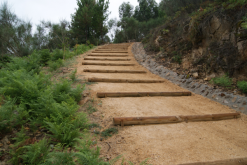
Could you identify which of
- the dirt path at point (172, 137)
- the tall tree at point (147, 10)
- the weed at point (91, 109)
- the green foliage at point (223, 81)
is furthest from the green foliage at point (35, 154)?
the tall tree at point (147, 10)

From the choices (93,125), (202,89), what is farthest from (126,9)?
(93,125)

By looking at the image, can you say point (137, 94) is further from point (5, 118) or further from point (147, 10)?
point (147, 10)

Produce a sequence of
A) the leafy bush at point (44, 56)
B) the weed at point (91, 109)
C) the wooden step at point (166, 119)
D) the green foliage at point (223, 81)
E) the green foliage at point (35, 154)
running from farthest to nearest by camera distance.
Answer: the leafy bush at point (44, 56) < the green foliage at point (223, 81) < the weed at point (91, 109) < the wooden step at point (166, 119) < the green foliage at point (35, 154)

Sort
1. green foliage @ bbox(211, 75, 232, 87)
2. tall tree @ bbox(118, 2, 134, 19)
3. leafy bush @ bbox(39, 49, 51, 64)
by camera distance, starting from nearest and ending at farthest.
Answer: green foliage @ bbox(211, 75, 232, 87) → leafy bush @ bbox(39, 49, 51, 64) → tall tree @ bbox(118, 2, 134, 19)

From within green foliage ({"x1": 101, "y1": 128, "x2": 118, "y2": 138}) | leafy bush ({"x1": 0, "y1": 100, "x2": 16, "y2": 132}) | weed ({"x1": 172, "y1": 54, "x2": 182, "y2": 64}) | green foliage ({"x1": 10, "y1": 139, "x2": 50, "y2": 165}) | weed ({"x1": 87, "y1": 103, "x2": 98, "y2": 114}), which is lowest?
green foliage ({"x1": 101, "y1": 128, "x2": 118, "y2": 138})

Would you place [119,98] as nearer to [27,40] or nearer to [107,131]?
[107,131]

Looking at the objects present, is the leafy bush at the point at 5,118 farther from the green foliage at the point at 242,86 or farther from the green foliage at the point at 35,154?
the green foliage at the point at 242,86

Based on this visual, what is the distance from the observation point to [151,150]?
2.18 meters

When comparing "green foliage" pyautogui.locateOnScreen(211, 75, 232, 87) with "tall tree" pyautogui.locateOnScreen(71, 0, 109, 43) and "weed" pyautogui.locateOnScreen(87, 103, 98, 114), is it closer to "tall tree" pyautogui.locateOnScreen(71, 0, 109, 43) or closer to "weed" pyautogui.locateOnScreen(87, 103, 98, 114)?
"weed" pyautogui.locateOnScreen(87, 103, 98, 114)

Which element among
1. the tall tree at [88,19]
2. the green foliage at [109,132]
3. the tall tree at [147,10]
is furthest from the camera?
the tall tree at [147,10]

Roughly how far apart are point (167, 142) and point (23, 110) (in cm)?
254

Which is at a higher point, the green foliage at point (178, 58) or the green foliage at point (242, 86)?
the green foliage at point (178, 58)

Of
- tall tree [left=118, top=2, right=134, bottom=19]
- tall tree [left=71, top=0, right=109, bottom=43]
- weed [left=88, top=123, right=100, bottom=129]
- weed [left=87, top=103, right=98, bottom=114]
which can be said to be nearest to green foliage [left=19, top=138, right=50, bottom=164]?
weed [left=88, top=123, right=100, bottom=129]

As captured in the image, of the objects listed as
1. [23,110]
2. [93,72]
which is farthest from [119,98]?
[93,72]
